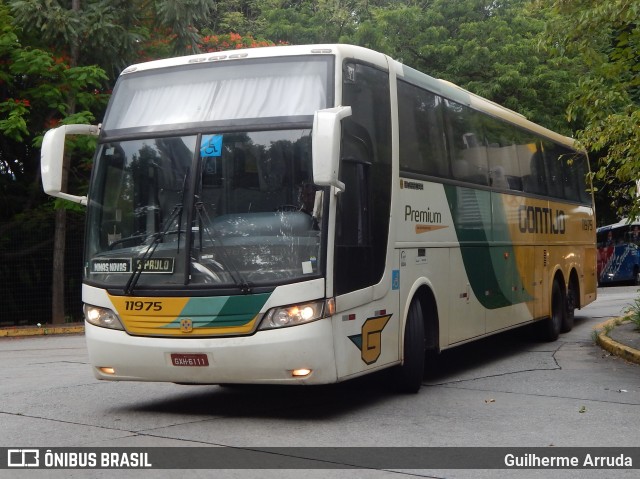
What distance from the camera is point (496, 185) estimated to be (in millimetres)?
13711

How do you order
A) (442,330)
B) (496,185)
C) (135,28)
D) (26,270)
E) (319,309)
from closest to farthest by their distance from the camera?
(319,309), (442,330), (496,185), (135,28), (26,270)

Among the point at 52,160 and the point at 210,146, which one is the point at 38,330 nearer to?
the point at 52,160

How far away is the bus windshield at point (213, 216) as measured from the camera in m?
8.62

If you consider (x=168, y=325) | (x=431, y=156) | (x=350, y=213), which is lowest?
(x=168, y=325)

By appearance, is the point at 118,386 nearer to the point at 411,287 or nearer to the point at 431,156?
the point at 411,287

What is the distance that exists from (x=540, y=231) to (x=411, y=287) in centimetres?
594

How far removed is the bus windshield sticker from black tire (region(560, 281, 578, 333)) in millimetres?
10153

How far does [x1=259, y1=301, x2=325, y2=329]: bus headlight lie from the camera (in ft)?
27.9

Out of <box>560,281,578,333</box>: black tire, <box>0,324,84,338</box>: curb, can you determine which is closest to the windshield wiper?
<box>560,281,578,333</box>: black tire

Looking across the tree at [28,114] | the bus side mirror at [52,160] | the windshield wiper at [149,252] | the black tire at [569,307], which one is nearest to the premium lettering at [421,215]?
the windshield wiper at [149,252]

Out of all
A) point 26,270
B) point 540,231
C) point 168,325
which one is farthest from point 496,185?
point 26,270

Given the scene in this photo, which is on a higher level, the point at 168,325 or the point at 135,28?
the point at 135,28

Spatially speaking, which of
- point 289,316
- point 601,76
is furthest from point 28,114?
point 289,316

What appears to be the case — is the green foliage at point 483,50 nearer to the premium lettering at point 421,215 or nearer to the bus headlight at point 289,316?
the premium lettering at point 421,215
